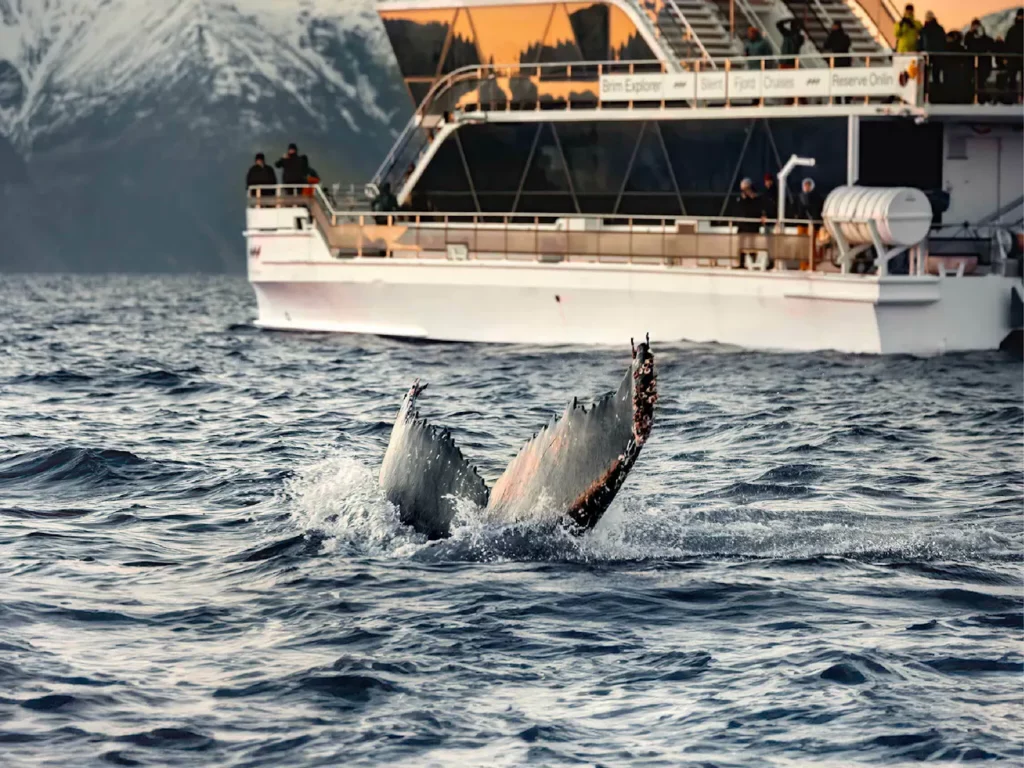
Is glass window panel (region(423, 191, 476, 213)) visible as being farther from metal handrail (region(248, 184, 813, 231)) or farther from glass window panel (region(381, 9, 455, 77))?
glass window panel (region(381, 9, 455, 77))

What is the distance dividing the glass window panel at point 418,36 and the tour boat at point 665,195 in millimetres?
57

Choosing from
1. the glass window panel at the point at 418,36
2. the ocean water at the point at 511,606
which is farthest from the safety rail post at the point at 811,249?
the glass window panel at the point at 418,36

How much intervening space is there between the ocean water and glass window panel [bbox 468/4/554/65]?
1711 cm

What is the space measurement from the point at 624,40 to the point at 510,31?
2.69 meters

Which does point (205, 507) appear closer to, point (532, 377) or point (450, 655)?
point (450, 655)

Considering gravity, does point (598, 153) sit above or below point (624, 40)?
below

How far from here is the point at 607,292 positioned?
34688 millimetres

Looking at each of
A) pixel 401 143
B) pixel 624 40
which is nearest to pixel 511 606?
pixel 624 40

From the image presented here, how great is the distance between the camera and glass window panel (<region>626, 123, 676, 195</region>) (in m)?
37.1

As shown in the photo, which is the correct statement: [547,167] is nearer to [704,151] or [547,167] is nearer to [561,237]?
[704,151]

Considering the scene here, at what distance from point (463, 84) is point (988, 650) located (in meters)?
29.6

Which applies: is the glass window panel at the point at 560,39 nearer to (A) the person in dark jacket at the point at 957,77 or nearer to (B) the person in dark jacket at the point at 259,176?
(B) the person in dark jacket at the point at 259,176

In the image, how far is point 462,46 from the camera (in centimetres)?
4069

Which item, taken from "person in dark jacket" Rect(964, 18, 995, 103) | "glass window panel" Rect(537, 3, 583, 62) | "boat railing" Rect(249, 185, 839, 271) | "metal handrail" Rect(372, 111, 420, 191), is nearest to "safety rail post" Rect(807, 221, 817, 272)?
"boat railing" Rect(249, 185, 839, 271)
